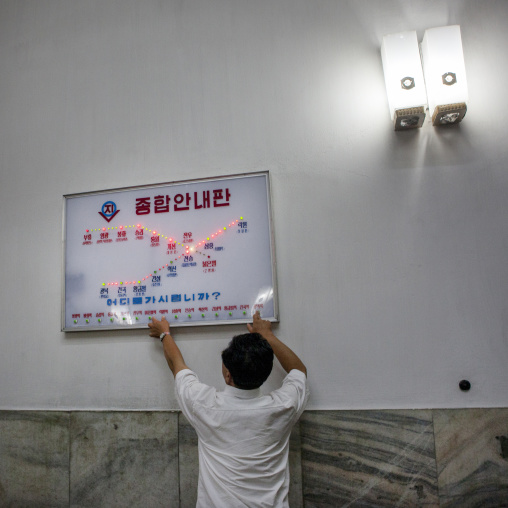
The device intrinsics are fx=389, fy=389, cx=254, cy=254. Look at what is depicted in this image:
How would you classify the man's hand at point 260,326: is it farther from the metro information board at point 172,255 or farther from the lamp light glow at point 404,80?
the lamp light glow at point 404,80

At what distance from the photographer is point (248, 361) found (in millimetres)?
1304

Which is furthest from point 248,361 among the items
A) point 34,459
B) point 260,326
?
point 34,459

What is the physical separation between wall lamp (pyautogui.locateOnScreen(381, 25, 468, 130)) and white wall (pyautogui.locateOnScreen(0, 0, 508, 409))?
103 millimetres

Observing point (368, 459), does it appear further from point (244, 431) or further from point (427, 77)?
point (427, 77)

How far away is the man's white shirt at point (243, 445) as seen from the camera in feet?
4.15

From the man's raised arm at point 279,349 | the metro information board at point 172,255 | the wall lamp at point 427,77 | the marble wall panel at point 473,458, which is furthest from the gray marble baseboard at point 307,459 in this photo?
the wall lamp at point 427,77

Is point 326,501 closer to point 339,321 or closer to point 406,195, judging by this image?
point 339,321

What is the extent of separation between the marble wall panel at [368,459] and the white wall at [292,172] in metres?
0.07

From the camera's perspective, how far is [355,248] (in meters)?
1.70

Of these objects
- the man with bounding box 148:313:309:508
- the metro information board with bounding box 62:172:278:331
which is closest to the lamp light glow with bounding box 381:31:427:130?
the metro information board with bounding box 62:172:278:331

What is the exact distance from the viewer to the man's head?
1.31 m

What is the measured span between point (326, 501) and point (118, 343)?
113cm

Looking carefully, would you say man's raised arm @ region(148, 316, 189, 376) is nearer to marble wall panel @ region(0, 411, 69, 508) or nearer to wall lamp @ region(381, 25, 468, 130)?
marble wall panel @ region(0, 411, 69, 508)

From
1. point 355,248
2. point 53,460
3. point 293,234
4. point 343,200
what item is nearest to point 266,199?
point 293,234
